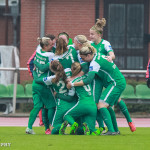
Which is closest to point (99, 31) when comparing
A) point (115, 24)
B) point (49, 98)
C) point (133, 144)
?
point (49, 98)

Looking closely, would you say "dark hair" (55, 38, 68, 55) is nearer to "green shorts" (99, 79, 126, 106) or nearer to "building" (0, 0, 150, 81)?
"green shorts" (99, 79, 126, 106)

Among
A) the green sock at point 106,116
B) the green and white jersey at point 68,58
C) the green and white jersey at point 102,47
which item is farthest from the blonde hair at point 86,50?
the green sock at point 106,116

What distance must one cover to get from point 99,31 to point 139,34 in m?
9.55

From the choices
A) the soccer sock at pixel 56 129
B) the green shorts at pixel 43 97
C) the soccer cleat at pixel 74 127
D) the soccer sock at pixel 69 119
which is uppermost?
the green shorts at pixel 43 97

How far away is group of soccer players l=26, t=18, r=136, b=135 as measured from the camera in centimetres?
959

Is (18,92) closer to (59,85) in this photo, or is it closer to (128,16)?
(128,16)

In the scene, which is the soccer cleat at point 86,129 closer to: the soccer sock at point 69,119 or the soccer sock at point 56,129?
the soccer sock at point 69,119

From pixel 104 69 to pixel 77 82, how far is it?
50 cm

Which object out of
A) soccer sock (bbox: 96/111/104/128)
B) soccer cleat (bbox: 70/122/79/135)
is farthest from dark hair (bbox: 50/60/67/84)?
soccer sock (bbox: 96/111/104/128)

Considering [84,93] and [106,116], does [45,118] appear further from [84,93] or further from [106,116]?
[106,116]

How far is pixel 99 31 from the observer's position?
10055 millimetres

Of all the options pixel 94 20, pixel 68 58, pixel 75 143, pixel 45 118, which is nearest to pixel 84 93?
pixel 68 58

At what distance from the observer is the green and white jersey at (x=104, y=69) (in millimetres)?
9547

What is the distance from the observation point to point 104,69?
973 cm
